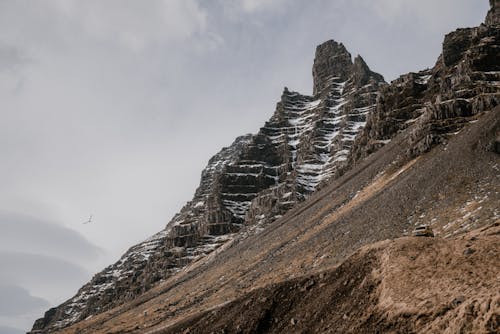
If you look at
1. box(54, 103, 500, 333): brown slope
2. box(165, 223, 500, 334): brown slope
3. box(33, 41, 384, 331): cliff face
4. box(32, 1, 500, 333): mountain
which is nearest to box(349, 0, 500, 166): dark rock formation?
box(32, 1, 500, 333): mountain

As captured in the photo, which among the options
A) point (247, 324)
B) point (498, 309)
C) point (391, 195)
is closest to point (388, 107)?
point (391, 195)

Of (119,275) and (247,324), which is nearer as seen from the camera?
(247,324)

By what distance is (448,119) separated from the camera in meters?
77.8

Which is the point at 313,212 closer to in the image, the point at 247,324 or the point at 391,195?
the point at 391,195

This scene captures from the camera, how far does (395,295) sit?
60.7 feet

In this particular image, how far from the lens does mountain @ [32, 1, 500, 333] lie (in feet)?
141

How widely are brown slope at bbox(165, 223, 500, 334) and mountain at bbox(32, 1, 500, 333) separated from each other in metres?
0.68

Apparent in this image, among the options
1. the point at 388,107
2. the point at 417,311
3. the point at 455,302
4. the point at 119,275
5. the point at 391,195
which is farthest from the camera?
the point at 119,275

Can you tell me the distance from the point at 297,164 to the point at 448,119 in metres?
110

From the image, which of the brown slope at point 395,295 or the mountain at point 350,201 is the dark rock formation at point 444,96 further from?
the brown slope at point 395,295

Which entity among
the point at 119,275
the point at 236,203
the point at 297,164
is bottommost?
the point at 119,275

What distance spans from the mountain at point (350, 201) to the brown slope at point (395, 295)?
0.68 metres

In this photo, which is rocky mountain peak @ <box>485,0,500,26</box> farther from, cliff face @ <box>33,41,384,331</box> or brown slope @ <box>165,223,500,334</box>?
brown slope @ <box>165,223,500,334</box>

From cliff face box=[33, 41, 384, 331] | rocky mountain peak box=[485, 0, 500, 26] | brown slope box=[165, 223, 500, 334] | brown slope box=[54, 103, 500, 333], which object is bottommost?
brown slope box=[165, 223, 500, 334]
